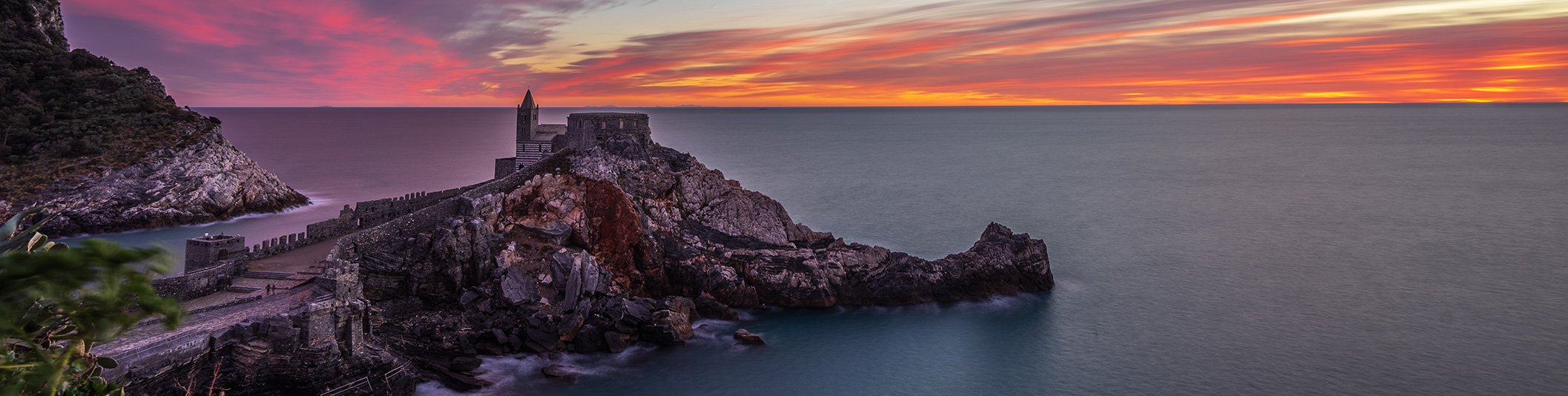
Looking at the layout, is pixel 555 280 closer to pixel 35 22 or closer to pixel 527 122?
pixel 527 122

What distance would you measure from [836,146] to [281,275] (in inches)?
4464

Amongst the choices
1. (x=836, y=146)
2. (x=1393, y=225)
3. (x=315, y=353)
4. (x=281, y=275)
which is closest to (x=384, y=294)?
(x=281, y=275)

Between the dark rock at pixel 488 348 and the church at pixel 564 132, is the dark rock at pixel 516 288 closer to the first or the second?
the dark rock at pixel 488 348

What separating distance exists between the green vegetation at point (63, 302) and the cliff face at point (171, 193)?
1929 inches

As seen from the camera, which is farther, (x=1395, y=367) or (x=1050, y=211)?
(x=1050, y=211)

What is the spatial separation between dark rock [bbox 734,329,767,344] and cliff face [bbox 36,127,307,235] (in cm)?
3833

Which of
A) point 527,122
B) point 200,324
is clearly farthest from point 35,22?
point 200,324

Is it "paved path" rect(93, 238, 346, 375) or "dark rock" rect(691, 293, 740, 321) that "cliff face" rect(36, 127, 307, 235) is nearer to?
"paved path" rect(93, 238, 346, 375)

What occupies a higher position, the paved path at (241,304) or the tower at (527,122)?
the tower at (527,122)

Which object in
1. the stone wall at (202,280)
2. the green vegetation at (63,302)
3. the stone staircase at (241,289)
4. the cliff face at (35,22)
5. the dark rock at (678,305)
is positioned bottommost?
the dark rock at (678,305)

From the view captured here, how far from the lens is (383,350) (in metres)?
24.1

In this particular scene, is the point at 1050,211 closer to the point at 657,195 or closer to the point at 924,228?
the point at 924,228

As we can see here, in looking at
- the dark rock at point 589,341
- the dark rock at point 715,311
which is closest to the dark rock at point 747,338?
the dark rock at point 715,311

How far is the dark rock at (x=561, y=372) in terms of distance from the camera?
85.3 ft
